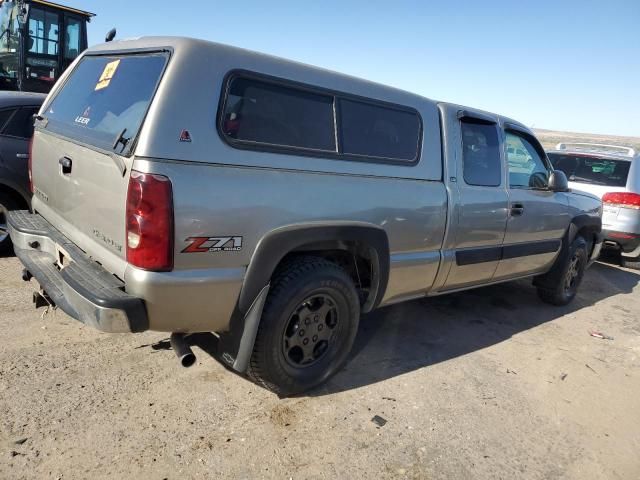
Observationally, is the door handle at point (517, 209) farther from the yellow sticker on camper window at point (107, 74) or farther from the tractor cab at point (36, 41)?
the tractor cab at point (36, 41)

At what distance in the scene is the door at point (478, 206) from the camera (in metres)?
3.77

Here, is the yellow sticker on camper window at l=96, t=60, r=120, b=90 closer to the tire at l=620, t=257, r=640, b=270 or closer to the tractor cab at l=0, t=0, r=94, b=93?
the tractor cab at l=0, t=0, r=94, b=93

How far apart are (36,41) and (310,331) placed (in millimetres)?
9284

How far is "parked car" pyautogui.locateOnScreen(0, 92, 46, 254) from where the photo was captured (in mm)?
4816

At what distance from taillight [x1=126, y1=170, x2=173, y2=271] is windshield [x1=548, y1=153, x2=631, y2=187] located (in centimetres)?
699

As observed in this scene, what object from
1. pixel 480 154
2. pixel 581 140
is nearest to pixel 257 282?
pixel 480 154

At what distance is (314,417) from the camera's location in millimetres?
2820

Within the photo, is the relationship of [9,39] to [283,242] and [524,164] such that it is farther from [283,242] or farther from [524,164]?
[524,164]

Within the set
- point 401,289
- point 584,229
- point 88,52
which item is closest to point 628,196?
point 584,229

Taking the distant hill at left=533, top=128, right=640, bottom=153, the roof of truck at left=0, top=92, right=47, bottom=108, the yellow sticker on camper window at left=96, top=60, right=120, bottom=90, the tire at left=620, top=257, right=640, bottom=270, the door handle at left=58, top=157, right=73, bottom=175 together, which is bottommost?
the tire at left=620, top=257, right=640, bottom=270

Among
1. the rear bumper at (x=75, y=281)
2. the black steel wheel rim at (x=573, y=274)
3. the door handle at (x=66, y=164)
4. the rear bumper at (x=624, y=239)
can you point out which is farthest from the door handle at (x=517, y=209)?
the door handle at (x=66, y=164)

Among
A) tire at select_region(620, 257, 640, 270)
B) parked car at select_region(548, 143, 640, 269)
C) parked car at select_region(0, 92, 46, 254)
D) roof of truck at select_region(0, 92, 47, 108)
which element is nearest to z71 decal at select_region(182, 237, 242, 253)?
parked car at select_region(0, 92, 46, 254)

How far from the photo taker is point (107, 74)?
9.84 feet

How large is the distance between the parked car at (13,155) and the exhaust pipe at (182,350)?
10.9 feet
